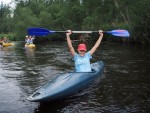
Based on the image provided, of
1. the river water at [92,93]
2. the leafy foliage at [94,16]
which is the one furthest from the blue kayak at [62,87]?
the leafy foliage at [94,16]

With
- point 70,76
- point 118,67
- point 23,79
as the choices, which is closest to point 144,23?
point 118,67

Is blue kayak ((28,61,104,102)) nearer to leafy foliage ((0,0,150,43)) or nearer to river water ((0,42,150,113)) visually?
river water ((0,42,150,113))

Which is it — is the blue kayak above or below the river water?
above

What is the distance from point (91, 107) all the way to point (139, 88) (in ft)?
8.27

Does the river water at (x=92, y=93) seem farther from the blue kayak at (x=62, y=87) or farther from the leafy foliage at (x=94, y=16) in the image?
the leafy foliage at (x=94, y=16)

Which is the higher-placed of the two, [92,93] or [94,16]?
[94,16]

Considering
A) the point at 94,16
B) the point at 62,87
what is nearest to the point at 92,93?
the point at 62,87

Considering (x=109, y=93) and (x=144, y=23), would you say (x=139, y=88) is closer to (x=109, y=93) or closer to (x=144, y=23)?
(x=109, y=93)

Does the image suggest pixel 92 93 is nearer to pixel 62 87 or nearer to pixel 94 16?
pixel 62 87

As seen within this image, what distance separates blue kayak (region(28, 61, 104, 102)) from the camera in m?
7.13

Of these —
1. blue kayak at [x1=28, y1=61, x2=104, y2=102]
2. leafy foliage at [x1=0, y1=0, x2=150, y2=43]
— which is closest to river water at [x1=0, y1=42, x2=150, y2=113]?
blue kayak at [x1=28, y1=61, x2=104, y2=102]

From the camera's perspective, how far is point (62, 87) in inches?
304

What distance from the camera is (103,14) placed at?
140ft

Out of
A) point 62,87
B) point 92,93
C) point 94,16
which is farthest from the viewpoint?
point 94,16
